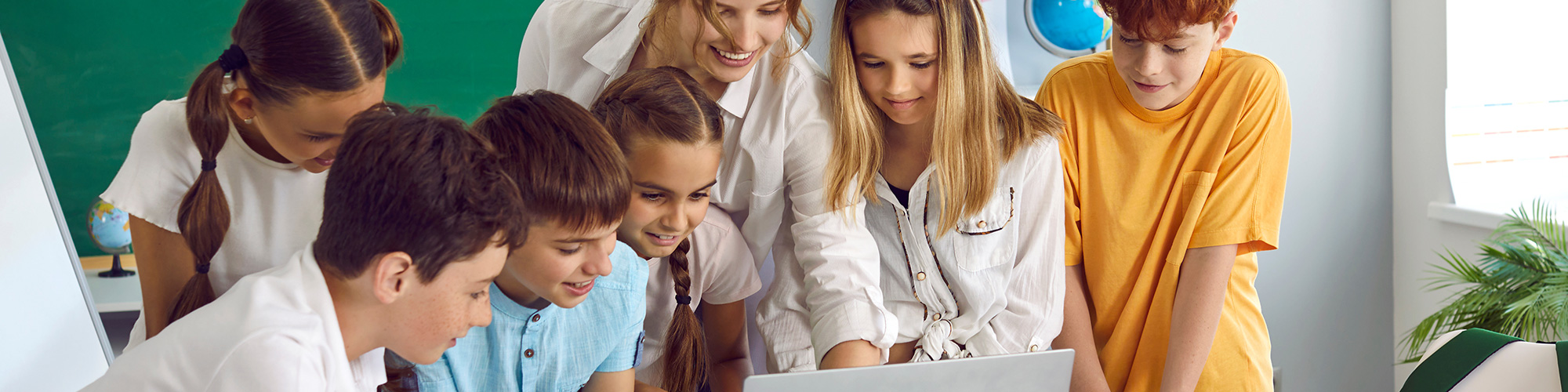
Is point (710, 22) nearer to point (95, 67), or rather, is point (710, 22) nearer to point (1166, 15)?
point (1166, 15)

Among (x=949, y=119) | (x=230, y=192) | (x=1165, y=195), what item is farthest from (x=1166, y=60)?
(x=230, y=192)

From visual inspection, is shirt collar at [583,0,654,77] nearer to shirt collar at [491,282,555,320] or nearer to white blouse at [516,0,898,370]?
white blouse at [516,0,898,370]

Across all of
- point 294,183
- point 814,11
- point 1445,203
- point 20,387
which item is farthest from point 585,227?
point 1445,203

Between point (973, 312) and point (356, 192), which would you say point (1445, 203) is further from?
point (356, 192)

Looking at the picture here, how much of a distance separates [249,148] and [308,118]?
0.14m

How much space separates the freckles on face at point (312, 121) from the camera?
3.53 feet

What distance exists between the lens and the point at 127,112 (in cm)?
153

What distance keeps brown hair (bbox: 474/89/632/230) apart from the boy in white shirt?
61 mm

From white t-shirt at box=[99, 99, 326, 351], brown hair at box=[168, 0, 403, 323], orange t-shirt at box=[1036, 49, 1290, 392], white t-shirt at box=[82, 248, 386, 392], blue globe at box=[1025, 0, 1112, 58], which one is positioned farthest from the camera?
blue globe at box=[1025, 0, 1112, 58]

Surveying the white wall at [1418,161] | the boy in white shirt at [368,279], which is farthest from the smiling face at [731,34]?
the white wall at [1418,161]

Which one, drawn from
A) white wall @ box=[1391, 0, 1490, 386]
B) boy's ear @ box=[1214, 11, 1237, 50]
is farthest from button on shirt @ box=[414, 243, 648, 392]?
white wall @ box=[1391, 0, 1490, 386]

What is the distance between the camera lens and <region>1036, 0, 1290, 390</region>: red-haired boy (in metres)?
1.47

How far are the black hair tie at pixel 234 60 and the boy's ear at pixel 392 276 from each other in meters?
0.37

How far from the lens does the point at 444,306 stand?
0.93 m
